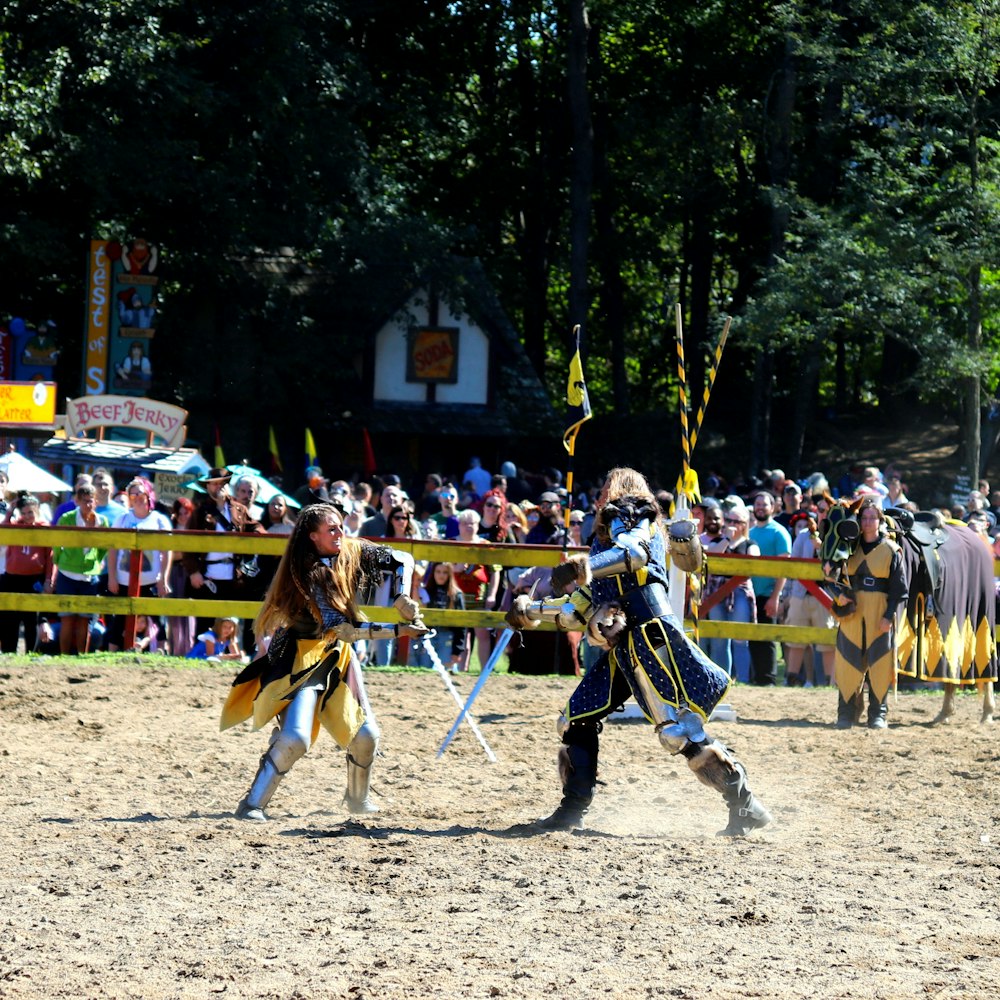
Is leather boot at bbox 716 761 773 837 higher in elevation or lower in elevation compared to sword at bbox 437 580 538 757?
lower

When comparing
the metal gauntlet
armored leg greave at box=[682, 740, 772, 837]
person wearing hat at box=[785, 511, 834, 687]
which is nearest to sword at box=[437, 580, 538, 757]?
the metal gauntlet

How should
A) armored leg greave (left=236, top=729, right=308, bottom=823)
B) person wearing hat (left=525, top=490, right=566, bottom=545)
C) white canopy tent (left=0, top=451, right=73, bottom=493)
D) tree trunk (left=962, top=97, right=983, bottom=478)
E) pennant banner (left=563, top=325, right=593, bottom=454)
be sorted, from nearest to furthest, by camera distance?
1. armored leg greave (left=236, top=729, right=308, bottom=823)
2. pennant banner (left=563, top=325, right=593, bottom=454)
3. person wearing hat (left=525, top=490, right=566, bottom=545)
4. white canopy tent (left=0, top=451, right=73, bottom=493)
5. tree trunk (left=962, top=97, right=983, bottom=478)

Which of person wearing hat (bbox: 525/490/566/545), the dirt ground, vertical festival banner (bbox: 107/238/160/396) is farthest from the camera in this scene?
vertical festival banner (bbox: 107/238/160/396)

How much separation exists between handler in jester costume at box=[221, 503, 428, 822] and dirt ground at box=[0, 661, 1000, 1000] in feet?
1.16

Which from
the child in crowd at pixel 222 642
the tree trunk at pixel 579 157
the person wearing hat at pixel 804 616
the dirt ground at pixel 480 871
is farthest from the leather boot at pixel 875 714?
the tree trunk at pixel 579 157

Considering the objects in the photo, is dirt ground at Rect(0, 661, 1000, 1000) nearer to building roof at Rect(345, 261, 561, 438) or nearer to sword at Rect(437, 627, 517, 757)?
sword at Rect(437, 627, 517, 757)

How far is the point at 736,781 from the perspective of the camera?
22.8ft

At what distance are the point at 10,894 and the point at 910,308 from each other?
1861cm

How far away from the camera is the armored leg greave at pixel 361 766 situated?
7.22 meters

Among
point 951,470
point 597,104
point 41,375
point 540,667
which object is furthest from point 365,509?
point 597,104

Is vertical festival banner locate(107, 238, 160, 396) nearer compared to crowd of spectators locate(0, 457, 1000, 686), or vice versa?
crowd of spectators locate(0, 457, 1000, 686)

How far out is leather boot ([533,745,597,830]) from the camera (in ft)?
23.2

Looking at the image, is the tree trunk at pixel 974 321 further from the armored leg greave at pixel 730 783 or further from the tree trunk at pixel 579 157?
the armored leg greave at pixel 730 783

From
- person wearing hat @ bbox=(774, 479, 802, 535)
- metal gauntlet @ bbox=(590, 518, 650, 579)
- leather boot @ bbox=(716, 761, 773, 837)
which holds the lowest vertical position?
leather boot @ bbox=(716, 761, 773, 837)
